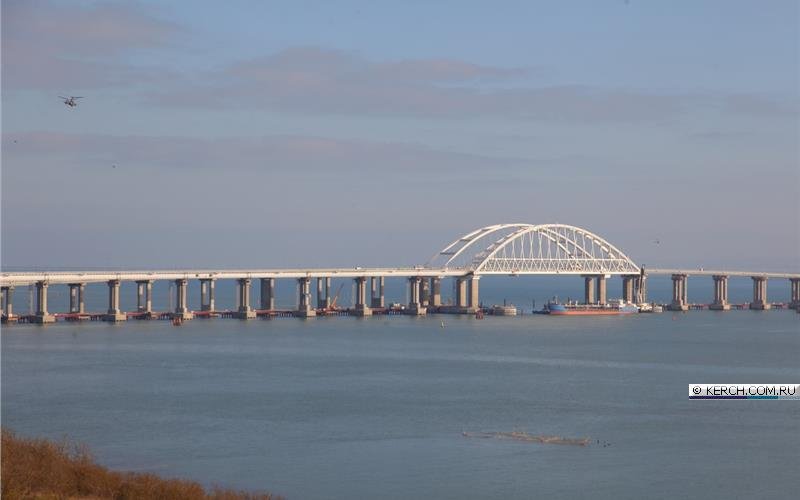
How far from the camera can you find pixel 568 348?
76250mm

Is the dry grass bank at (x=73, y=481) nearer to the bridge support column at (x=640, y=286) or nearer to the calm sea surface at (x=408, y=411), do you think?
the calm sea surface at (x=408, y=411)

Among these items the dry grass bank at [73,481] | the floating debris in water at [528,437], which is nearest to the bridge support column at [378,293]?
the floating debris in water at [528,437]

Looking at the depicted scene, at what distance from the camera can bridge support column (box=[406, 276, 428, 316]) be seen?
11531cm

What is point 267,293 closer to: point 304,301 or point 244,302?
point 304,301

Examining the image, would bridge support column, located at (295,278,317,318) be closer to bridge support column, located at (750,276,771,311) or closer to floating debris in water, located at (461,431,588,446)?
bridge support column, located at (750,276,771,311)

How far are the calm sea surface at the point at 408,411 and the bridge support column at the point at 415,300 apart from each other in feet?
107

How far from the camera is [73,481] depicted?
2805 centimetres

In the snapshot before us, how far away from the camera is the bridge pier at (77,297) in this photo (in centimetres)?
9406

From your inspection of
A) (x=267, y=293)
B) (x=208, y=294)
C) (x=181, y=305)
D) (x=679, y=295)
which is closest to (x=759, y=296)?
(x=679, y=295)

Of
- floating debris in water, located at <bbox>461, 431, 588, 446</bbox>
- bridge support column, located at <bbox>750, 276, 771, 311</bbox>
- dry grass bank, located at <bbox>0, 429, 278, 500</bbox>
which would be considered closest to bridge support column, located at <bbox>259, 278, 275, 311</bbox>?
bridge support column, located at <bbox>750, 276, 771, 311</bbox>

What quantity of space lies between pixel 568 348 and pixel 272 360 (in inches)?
778

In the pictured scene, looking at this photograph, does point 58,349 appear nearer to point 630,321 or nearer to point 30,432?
point 30,432

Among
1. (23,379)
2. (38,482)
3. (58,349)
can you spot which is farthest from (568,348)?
(38,482)

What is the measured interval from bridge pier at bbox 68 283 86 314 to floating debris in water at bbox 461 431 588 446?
2291 inches
